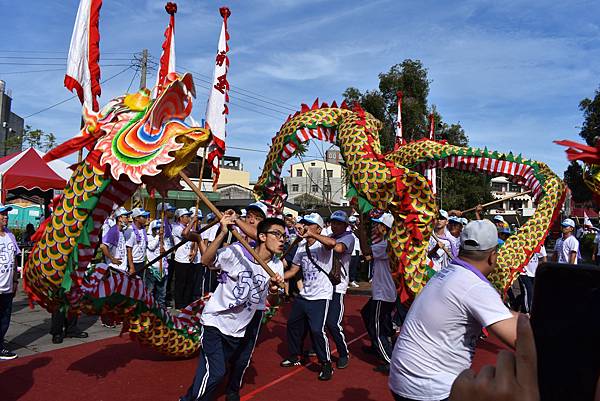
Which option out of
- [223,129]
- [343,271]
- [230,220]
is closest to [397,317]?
[343,271]

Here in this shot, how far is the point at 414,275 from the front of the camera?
4.66 m

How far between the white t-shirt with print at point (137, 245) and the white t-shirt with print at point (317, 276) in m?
3.20

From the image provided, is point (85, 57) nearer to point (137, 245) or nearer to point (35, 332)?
point (137, 245)

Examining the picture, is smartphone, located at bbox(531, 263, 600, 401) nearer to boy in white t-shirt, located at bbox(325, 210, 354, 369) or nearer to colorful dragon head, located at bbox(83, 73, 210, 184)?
colorful dragon head, located at bbox(83, 73, 210, 184)

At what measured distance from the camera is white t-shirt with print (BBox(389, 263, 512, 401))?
2.17 m

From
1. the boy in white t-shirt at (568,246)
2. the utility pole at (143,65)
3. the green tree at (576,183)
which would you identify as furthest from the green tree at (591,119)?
the utility pole at (143,65)

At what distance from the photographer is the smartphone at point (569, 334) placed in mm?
797

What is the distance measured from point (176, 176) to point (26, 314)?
4.84 metres

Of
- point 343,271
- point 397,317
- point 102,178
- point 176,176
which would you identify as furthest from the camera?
point 397,317

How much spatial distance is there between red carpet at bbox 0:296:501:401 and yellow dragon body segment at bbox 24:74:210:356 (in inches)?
30.7

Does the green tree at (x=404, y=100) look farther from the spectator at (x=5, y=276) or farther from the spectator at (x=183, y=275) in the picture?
the spectator at (x=5, y=276)

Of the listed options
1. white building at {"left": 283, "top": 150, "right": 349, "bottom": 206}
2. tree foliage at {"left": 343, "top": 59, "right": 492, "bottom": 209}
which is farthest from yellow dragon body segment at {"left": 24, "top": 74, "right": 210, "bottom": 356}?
white building at {"left": 283, "top": 150, "right": 349, "bottom": 206}

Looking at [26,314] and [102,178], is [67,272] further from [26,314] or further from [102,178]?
[26,314]

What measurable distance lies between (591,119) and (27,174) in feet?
59.4
